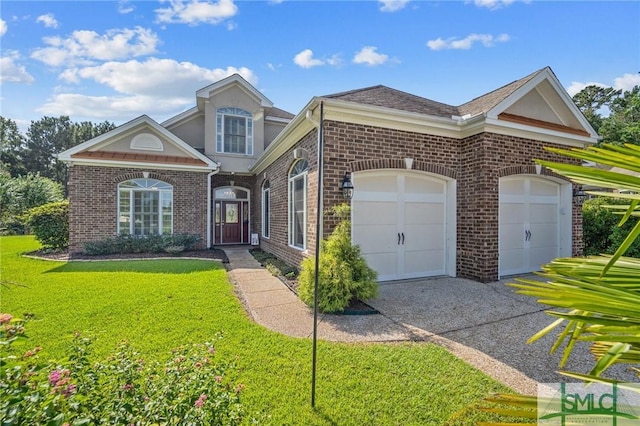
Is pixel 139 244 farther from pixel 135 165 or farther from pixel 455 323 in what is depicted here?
pixel 455 323

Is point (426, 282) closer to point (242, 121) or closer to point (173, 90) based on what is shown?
point (242, 121)

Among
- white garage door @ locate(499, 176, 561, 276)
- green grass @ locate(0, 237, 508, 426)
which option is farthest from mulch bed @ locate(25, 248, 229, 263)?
white garage door @ locate(499, 176, 561, 276)

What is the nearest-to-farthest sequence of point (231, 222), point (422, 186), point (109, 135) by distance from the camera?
point (422, 186) → point (109, 135) → point (231, 222)

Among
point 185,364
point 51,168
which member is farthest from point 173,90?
point 51,168

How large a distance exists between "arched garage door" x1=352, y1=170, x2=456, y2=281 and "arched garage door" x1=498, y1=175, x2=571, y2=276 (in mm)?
1364

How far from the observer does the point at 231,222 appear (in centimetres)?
1602

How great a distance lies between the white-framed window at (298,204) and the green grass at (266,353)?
A: 227 cm

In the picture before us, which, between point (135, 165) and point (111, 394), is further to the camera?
point (135, 165)

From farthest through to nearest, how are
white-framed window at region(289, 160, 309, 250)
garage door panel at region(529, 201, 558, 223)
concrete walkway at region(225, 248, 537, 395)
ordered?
1. garage door panel at region(529, 201, 558, 223)
2. white-framed window at region(289, 160, 309, 250)
3. concrete walkway at region(225, 248, 537, 395)

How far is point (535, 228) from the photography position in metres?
8.47

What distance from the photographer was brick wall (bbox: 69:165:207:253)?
11805 mm


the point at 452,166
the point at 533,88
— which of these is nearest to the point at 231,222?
the point at 452,166

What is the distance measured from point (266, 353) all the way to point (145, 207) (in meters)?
11.3

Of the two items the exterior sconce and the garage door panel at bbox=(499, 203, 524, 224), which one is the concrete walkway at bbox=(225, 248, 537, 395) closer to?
the exterior sconce
